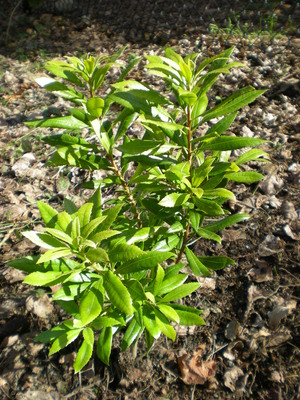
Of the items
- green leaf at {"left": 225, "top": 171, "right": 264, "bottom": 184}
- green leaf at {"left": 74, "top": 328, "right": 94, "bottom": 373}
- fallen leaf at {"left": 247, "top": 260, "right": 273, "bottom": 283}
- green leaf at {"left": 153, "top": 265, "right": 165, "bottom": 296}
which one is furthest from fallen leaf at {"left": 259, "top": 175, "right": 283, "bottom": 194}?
green leaf at {"left": 74, "top": 328, "right": 94, "bottom": 373}

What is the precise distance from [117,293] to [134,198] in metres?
0.68

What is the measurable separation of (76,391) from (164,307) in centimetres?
95

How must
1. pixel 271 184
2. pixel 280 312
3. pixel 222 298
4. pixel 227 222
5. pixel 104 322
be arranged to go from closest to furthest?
pixel 104 322 < pixel 227 222 < pixel 280 312 < pixel 222 298 < pixel 271 184

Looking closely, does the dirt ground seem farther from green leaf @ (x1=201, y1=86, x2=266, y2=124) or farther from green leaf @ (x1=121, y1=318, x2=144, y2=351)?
green leaf @ (x1=201, y1=86, x2=266, y2=124)

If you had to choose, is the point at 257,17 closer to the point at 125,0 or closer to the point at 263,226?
the point at 125,0

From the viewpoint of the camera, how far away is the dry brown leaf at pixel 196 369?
7.24 ft

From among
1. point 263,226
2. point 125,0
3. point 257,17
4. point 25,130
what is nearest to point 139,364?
point 263,226

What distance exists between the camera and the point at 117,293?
55.9 inches

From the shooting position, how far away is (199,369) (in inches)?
88.0

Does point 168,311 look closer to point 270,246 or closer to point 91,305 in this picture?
point 91,305

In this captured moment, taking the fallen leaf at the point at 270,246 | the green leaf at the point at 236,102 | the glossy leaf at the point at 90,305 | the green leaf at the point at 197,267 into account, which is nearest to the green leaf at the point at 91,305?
the glossy leaf at the point at 90,305

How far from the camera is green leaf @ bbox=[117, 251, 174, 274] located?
59.2 inches

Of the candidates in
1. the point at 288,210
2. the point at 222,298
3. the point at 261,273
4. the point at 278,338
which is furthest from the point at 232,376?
the point at 288,210

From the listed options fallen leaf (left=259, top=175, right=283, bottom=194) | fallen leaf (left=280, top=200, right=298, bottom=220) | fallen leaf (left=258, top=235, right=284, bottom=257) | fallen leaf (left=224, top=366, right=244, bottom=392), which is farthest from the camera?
fallen leaf (left=259, top=175, right=283, bottom=194)
